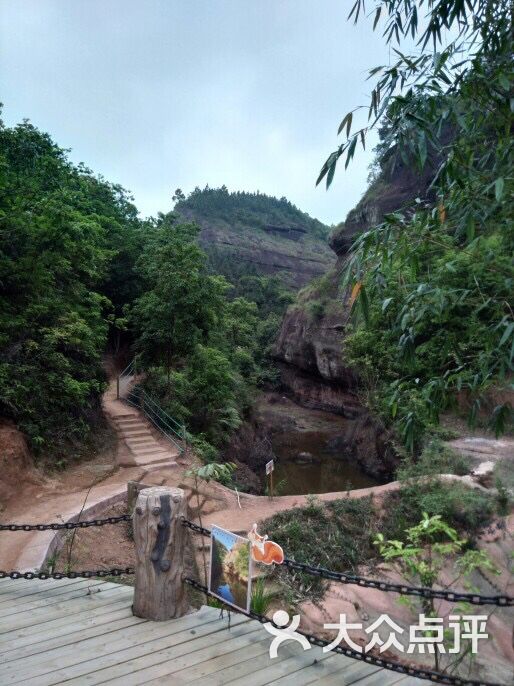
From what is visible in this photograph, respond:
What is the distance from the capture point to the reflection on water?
14.9 m

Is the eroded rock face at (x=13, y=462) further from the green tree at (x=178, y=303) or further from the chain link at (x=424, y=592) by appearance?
the chain link at (x=424, y=592)

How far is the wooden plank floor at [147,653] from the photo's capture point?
2164 mm

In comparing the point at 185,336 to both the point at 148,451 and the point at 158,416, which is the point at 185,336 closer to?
the point at 158,416

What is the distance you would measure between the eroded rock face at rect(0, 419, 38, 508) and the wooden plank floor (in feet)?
18.1

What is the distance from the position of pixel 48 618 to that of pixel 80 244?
8.04 meters

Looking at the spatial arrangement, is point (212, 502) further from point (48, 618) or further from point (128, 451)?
point (48, 618)

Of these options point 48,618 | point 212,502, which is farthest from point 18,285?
point 48,618

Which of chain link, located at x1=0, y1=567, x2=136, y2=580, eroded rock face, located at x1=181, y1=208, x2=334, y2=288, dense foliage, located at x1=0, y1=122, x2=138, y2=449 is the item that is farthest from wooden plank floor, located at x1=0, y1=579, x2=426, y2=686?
eroded rock face, located at x1=181, y1=208, x2=334, y2=288

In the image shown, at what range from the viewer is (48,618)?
9.19ft

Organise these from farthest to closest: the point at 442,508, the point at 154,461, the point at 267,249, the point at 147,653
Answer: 1. the point at 267,249
2. the point at 154,461
3. the point at 442,508
4. the point at 147,653

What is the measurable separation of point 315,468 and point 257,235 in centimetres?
3884

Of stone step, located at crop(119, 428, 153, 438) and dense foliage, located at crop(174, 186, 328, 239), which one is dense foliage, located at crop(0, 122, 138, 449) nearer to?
stone step, located at crop(119, 428, 153, 438)

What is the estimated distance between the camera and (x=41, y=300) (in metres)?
9.16

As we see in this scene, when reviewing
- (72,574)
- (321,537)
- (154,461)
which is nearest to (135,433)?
(154,461)
